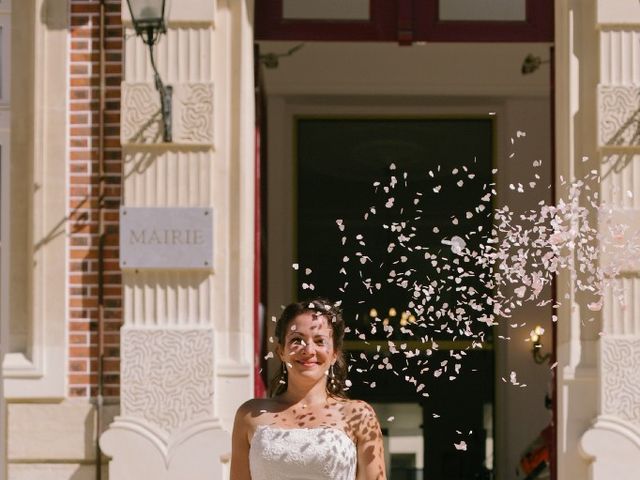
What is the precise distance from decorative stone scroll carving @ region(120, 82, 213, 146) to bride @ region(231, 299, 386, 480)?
150 inches

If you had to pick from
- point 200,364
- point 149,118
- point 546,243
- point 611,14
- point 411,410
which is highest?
point 611,14

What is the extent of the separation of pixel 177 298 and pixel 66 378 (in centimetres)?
86

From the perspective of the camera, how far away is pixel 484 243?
12891mm

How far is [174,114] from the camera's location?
8.90m

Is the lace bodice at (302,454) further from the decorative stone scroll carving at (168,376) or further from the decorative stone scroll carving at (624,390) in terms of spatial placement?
the decorative stone scroll carving at (624,390)

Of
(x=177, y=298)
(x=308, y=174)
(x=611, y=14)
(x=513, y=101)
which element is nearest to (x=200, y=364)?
(x=177, y=298)

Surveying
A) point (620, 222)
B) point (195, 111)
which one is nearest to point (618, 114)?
point (620, 222)

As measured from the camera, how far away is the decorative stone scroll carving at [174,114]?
8844 mm

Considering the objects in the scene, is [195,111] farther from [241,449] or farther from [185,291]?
[241,449]

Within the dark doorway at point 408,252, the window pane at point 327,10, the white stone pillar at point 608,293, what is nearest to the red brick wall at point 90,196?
the window pane at point 327,10

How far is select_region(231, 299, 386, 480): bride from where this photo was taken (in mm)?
5113

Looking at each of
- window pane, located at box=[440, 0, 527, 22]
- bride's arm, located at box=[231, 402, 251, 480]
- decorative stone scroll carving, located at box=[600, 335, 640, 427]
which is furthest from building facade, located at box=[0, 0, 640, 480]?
bride's arm, located at box=[231, 402, 251, 480]

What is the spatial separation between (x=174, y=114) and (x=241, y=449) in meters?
3.96

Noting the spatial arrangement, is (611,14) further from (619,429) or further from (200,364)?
(200,364)
